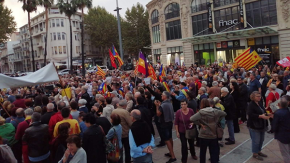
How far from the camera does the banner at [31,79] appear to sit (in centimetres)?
736

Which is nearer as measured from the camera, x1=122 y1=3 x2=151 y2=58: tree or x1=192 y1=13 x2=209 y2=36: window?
x1=192 y1=13 x2=209 y2=36: window

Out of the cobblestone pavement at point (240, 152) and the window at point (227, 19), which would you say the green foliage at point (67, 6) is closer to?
the window at point (227, 19)

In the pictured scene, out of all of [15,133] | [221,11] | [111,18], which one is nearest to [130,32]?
[111,18]

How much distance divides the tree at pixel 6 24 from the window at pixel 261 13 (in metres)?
30.0

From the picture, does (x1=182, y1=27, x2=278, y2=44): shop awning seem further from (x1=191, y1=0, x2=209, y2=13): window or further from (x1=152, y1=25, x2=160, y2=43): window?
(x1=152, y1=25, x2=160, y2=43): window

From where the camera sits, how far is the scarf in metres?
4.79

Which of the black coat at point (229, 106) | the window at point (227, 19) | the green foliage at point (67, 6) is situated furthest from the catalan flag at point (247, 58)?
the green foliage at point (67, 6)

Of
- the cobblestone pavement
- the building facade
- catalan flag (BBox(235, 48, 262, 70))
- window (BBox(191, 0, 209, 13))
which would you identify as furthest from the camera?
window (BBox(191, 0, 209, 13))

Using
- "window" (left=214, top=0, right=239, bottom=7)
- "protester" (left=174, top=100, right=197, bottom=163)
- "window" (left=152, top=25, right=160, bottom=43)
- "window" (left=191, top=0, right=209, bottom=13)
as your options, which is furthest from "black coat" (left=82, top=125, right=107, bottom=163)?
"window" (left=152, top=25, right=160, bottom=43)

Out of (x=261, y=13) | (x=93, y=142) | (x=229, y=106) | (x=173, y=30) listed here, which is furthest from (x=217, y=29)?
(x=93, y=142)

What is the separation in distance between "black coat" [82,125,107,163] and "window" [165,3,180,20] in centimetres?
3403

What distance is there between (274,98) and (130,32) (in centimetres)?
4435

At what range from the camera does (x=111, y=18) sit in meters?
55.5

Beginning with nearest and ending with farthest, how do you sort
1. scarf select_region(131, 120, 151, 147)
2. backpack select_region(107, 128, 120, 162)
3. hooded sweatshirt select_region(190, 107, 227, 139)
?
scarf select_region(131, 120, 151, 147) → backpack select_region(107, 128, 120, 162) → hooded sweatshirt select_region(190, 107, 227, 139)
